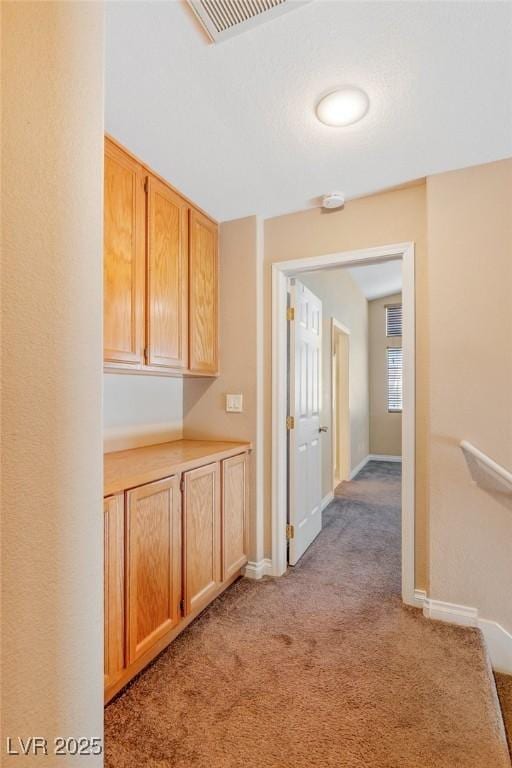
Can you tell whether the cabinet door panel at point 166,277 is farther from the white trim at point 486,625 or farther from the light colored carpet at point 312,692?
the white trim at point 486,625

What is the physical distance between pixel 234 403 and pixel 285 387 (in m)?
0.37

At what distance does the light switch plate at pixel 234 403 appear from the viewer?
2.55m

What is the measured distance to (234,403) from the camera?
2.57 metres

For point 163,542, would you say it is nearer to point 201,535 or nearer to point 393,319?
point 201,535

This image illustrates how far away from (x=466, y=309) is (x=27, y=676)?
219 cm

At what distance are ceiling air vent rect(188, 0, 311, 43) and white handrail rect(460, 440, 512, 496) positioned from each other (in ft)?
6.38

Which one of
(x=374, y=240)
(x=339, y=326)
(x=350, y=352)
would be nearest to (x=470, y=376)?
(x=374, y=240)

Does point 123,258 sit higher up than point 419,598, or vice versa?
point 123,258

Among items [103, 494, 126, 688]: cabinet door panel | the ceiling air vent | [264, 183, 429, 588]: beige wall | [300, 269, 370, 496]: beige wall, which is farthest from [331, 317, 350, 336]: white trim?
[103, 494, 126, 688]: cabinet door panel

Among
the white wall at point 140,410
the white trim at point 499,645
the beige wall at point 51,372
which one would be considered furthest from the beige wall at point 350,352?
the beige wall at point 51,372

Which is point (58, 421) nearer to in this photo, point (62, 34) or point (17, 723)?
point (17, 723)

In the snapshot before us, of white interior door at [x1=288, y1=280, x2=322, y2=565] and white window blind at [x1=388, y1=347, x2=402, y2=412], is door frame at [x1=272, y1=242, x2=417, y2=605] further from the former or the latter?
white window blind at [x1=388, y1=347, x2=402, y2=412]

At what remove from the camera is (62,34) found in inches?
26.8

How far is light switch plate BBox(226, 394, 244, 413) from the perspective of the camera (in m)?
2.55
